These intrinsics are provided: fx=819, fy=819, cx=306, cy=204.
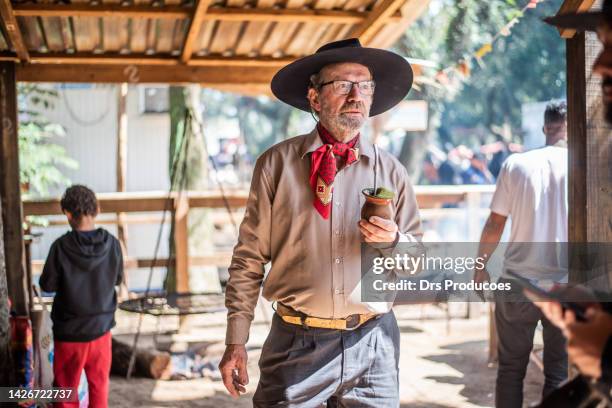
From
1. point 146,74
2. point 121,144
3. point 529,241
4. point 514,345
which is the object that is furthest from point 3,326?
point 121,144

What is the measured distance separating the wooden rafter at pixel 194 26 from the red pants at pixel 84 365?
6.93 ft

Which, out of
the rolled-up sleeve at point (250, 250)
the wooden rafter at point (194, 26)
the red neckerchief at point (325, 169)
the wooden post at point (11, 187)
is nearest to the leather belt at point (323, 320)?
the rolled-up sleeve at point (250, 250)

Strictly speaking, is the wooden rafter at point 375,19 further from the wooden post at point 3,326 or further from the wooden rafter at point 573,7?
the wooden post at point 3,326

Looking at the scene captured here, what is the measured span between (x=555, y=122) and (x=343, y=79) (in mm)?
1992

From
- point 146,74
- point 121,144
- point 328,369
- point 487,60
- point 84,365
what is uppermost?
point 487,60

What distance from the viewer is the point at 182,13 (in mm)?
5484

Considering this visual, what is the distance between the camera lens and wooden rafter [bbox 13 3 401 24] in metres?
5.19

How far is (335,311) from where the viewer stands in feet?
9.80

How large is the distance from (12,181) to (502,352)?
11.8 ft

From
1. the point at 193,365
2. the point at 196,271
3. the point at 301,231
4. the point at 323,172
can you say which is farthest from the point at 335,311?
the point at 196,271

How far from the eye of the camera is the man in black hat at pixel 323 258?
2.98m

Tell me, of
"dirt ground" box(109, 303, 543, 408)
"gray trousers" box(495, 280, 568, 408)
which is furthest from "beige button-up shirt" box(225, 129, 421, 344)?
"dirt ground" box(109, 303, 543, 408)

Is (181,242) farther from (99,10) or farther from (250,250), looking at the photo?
(250,250)

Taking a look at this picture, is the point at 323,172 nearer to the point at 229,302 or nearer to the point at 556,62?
the point at 229,302
